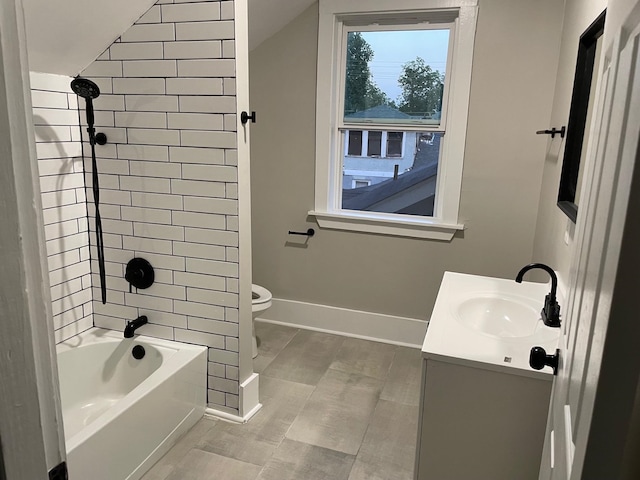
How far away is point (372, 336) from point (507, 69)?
6.39ft

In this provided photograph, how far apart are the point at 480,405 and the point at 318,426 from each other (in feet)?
3.80

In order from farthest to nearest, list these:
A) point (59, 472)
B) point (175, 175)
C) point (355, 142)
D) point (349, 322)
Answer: point (349, 322), point (355, 142), point (175, 175), point (59, 472)

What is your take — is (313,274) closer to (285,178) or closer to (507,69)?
(285,178)

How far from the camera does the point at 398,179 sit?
3273mm

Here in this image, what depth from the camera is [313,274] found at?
3549mm

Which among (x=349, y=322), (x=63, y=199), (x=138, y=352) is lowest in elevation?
(x=349, y=322)

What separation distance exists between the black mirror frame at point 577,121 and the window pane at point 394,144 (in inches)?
51.4

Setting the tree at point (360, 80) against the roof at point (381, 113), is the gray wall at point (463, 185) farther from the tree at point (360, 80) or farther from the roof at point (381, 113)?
the roof at point (381, 113)

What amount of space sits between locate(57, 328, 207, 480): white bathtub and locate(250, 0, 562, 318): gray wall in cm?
128

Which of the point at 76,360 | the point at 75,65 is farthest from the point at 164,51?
the point at 76,360

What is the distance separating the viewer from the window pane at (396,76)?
9.92ft

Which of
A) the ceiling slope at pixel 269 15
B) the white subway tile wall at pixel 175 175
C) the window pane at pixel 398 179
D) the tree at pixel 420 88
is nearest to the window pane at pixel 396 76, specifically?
the tree at pixel 420 88

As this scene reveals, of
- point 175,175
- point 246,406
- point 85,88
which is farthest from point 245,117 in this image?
point 246,406

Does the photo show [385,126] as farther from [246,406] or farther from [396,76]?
[246,406]
